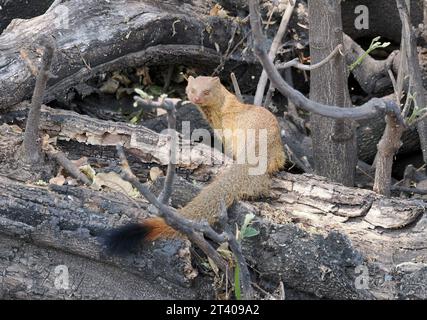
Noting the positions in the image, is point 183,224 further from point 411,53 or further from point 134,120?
point 134,120

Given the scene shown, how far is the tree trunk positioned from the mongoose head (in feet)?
1.38

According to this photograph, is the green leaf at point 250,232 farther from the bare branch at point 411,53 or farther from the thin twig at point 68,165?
the bare branch at point 411,53

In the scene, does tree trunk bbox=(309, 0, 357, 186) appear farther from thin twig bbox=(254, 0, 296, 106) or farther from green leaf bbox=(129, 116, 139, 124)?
green leaf bbox=(129, 116, 139, 124)

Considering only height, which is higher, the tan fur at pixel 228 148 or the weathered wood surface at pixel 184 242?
the tan fur at pixel 228 148

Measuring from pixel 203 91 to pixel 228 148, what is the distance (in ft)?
0.87

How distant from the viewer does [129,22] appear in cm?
304

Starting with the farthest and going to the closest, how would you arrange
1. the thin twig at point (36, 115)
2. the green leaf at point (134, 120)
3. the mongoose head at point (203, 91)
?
the green leaf at point (134, 120), the mongoose head at point (203, 91), the thin twig at point (36, 115)

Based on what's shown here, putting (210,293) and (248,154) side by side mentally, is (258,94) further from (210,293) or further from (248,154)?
(210,293)

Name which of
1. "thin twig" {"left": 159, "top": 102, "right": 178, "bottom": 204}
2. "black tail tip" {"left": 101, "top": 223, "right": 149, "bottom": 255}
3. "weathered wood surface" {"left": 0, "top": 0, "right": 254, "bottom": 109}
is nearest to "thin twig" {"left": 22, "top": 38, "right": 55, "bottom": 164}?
"weathered wood surface" {"left": 0, "top": 0, "right": 254, "bottom": 109}

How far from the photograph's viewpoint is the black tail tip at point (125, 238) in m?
2.03

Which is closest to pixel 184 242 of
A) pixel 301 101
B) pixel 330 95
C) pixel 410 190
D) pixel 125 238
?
pixel 125 238

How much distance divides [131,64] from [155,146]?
68 centimetres

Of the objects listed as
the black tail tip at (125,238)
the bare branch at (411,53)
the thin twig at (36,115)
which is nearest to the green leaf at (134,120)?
the thin twig at (36,115)

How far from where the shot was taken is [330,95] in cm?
293
